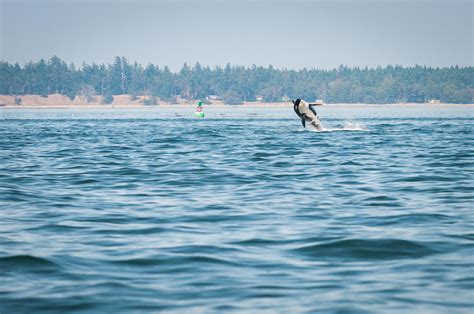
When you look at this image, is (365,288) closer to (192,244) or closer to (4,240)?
(192,244)

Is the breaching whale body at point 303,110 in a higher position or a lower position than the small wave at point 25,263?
higher

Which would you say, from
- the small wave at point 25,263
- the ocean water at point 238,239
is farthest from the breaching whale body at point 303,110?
the small wave at point 25,263

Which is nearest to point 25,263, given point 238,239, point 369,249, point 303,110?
point 238,239

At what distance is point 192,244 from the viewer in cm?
989

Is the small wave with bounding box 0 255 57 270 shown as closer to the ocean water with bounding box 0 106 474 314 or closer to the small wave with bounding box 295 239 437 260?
the ocean water with bounding box 0 106 474 314

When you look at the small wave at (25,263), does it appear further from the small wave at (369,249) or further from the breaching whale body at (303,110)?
the breaching whale body at (303,110)

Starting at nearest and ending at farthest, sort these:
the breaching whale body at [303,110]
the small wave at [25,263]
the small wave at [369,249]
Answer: the small wave at [25,263]
the small wave at [369,249]
the breaching whale body at [303,110]

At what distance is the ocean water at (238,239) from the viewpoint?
7.36 metres

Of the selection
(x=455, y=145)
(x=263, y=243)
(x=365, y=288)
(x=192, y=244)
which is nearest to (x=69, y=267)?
(x=192, y=244)

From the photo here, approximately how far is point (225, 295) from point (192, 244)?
2505 millimetres

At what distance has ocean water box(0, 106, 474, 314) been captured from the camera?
290 inches

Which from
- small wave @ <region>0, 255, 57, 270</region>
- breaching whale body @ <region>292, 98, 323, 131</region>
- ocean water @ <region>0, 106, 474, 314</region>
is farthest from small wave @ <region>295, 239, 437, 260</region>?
breaching whale body @ <region>292, 98, 323, 131</region>

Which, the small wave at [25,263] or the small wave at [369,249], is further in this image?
the small wave at [369,249]

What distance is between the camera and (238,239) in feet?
33.6
